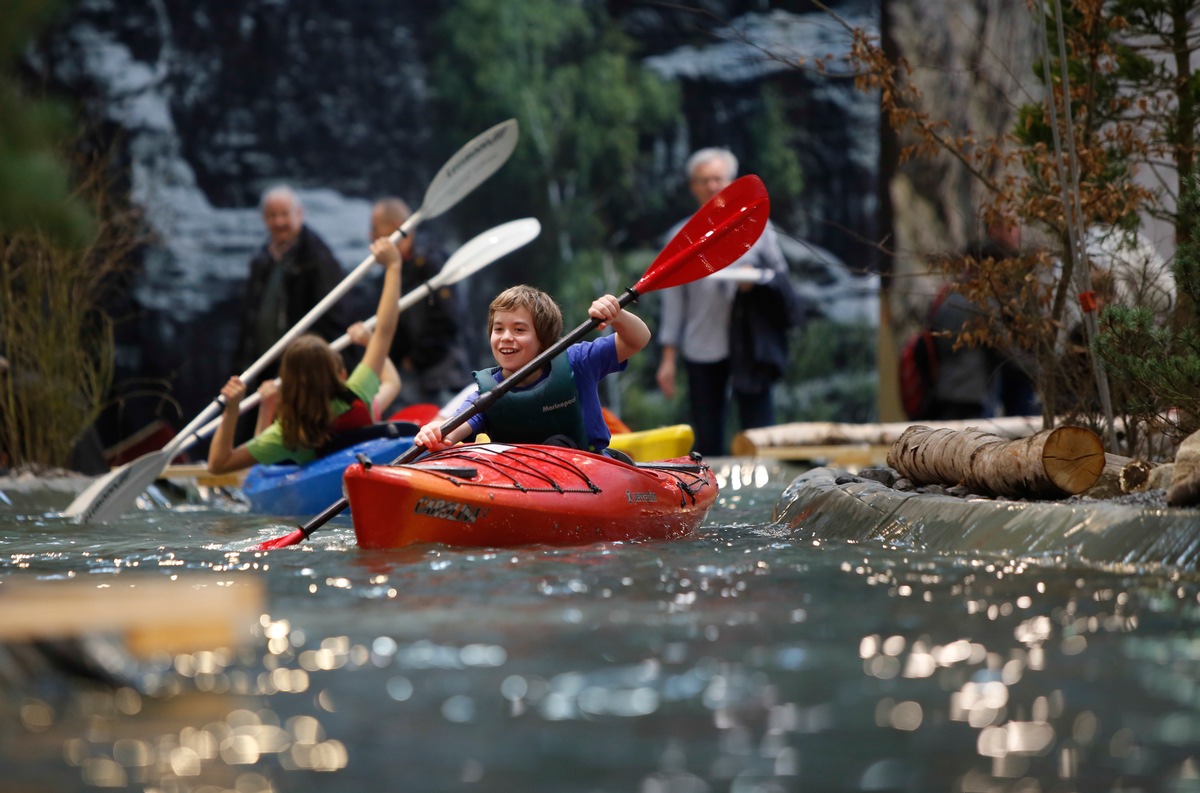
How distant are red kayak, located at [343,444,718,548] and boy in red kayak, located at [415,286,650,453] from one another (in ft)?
0.91

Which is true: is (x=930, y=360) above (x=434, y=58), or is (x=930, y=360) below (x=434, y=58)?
below

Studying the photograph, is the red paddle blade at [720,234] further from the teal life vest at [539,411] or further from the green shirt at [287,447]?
the green shirt at [287,447]

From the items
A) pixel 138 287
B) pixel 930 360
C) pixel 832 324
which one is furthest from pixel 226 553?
pixel 832 324

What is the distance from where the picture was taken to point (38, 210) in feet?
4.96

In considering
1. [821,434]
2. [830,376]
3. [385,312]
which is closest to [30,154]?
[385,312]

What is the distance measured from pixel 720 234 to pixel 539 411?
900 millimetres

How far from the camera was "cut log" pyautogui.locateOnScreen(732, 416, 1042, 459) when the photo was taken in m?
6.77

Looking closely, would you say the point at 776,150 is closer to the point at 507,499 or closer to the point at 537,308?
the point at 537,308

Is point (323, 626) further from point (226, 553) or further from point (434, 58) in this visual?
point (434, 58)

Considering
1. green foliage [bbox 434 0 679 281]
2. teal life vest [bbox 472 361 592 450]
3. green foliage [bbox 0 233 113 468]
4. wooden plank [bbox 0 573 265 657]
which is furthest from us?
green foliage [bbox 434 0 679 281]

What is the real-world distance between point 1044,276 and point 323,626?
399cm

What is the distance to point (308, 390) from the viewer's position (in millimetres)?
5078

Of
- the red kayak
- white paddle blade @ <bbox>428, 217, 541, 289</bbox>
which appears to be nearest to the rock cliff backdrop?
white paddle blade @ <bbox>428, 217, 541, 289</bbox>

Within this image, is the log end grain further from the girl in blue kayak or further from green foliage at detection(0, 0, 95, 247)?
the girl in blue kayak
